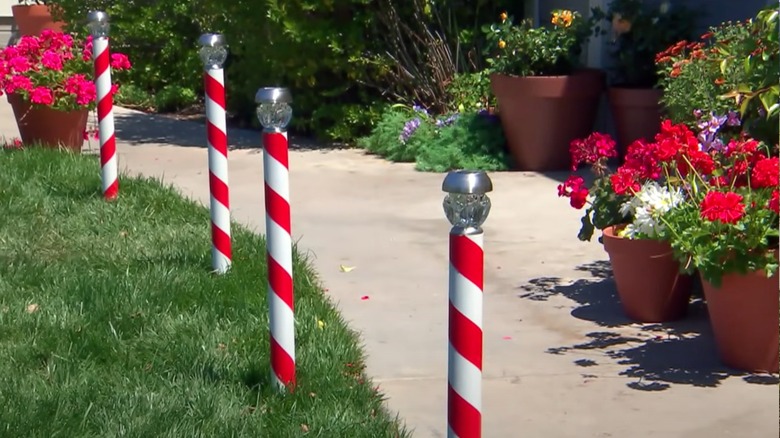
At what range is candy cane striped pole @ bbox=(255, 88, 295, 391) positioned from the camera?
15.3 ft

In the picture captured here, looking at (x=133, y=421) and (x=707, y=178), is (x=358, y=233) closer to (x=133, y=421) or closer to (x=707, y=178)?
(x=707, y=178)

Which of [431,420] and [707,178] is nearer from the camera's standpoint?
[431,420]

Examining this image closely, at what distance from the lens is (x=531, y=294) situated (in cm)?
623

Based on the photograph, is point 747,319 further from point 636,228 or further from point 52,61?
point 52,61

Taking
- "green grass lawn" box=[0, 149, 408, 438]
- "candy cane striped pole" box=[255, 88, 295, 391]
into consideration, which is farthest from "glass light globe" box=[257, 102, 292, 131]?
"green grass lawn" box=[0, 149, 408, 438]

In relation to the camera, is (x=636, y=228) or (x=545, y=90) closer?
(x=636, y=228)

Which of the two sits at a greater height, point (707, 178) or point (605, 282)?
point (707, 178)

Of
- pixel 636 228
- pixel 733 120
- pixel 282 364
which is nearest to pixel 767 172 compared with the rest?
pixel 636 228

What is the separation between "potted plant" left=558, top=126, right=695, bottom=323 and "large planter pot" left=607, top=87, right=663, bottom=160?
10.8ft

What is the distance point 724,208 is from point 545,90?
4690mm

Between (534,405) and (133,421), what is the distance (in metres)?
1.51

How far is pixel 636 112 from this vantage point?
9.16m

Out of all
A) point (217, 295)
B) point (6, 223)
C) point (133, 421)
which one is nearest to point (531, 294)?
point (217, 295)

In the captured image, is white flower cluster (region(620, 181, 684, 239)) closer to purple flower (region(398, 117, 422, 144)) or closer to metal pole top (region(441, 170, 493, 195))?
metal pole top (region(441, 170, 493, 195))
